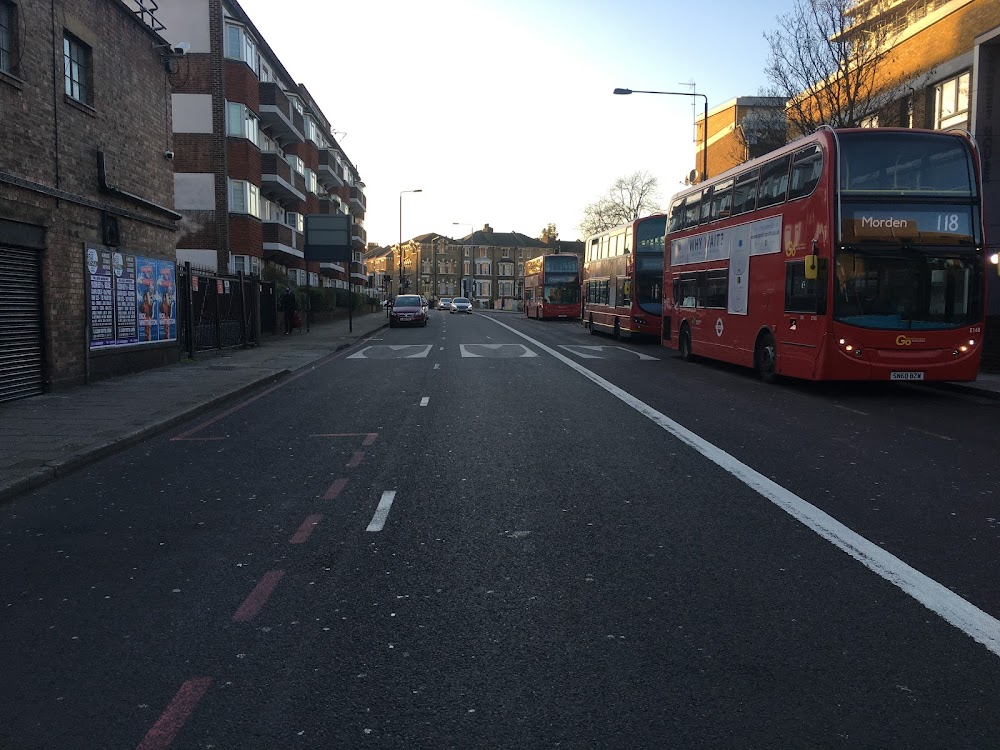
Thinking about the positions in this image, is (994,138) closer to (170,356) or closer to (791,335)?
(791,335)

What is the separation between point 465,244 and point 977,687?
138223 millimetres

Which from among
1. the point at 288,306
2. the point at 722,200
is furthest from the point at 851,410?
the point at 288,306

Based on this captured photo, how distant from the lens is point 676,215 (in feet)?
68.6

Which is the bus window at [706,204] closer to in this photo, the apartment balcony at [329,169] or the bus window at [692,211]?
the bus window at [692,211]

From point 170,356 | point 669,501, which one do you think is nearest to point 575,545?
point 669,501

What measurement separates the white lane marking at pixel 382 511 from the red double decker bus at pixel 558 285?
41.6m

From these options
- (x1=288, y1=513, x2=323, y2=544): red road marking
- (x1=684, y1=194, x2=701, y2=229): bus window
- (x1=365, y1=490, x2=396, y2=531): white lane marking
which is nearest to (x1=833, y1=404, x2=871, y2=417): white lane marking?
(x1=365, y1=490, x2=396, y2=531): white lane marking

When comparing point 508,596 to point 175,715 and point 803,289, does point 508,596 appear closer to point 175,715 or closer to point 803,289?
point 175,715

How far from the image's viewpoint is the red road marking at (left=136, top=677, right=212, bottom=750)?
9.48 ft

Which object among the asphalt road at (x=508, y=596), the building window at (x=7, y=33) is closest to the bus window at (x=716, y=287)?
the asphalt road at (x=508, y=596)

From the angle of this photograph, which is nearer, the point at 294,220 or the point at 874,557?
the point at 874,557

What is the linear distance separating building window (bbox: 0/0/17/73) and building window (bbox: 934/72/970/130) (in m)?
21.9

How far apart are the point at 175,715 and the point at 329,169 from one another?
6231 cm

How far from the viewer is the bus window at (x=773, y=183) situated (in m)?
14.2
